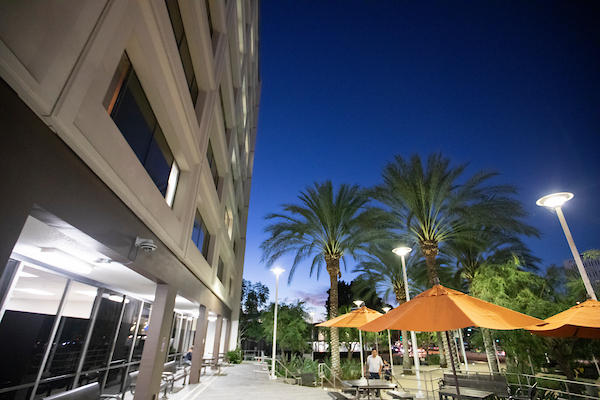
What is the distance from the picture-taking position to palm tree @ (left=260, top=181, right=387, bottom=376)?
19.6m

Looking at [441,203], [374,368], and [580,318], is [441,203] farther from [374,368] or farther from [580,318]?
[580,318]

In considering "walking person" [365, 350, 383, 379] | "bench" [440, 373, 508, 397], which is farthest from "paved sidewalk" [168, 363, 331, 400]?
"bench" [440, 373, 508, 397]

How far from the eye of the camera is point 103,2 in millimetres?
4367

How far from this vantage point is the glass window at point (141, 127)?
6230 mm

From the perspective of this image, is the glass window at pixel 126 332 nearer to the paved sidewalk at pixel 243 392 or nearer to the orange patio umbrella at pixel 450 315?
the paved sidewalk at pixel 243 392

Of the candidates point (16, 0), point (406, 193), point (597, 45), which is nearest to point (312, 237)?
point (406, 193)

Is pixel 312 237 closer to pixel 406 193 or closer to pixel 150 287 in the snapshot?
pixel 406 193

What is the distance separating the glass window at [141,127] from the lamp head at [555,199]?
463 inches

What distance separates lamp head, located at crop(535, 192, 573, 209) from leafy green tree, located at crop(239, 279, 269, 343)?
33.4m

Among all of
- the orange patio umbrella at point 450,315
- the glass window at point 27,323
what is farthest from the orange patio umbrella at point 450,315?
the glass window at point 27,323

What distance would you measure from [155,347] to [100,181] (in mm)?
5363

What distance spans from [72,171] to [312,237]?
17.6 meters

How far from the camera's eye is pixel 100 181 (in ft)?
15.8

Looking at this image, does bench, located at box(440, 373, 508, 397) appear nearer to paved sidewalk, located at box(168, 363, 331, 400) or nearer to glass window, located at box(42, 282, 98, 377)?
paved sidewalk, located at box(168, 363, 331, 400)
